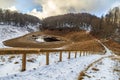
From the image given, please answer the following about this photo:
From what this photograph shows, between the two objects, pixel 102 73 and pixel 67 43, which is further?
pixel 67 43

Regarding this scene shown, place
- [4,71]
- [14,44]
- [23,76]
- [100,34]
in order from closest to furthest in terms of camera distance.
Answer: [23,76]
[4,71]
[14,44]
[100,34]

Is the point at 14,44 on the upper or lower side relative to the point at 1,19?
lower

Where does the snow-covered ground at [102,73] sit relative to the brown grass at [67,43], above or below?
above

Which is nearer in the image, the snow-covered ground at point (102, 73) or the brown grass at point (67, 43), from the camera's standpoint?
the snow-covered ground at point (102, 73)

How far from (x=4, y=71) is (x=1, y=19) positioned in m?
179

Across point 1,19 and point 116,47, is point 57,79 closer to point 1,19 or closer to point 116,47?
point 116,47

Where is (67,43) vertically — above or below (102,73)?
below

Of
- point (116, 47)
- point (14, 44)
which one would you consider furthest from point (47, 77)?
point (14, 44)

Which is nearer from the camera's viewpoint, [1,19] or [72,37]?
[72,37]

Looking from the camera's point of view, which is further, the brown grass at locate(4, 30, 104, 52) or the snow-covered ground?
the brown grass at locate(4, 30, 104, 52)

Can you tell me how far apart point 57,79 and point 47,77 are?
1.86 ft

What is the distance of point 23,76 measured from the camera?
11.6m

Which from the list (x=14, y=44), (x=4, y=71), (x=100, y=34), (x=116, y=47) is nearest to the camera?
(x=4, y=71)

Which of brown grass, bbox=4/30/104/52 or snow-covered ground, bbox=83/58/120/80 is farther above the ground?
snow-covered ground, bbox=83/58/120/80
